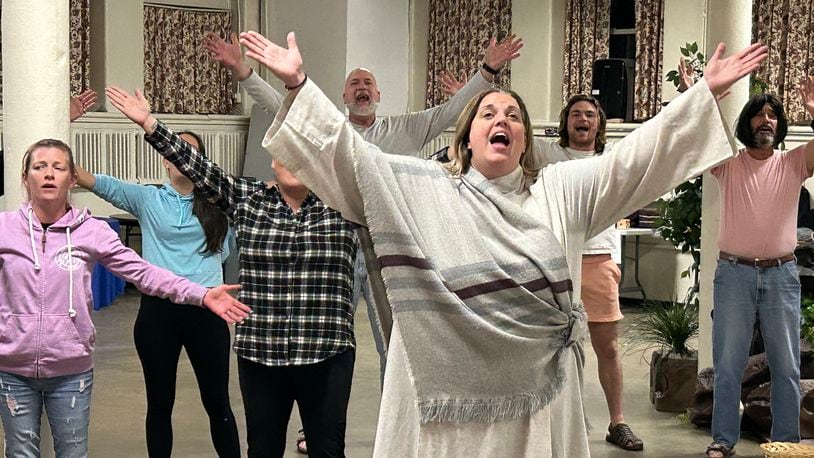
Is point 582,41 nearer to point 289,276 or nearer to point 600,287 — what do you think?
point 600,287

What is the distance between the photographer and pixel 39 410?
4.17 m

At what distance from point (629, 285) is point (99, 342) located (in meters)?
4.90

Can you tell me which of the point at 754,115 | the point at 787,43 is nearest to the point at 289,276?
the point at 754,115

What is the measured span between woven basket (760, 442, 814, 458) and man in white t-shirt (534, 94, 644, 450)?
4.59ft

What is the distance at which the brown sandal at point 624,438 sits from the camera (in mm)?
6172

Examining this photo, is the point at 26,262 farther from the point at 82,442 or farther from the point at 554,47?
the point at 554,47

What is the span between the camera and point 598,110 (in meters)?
6.19

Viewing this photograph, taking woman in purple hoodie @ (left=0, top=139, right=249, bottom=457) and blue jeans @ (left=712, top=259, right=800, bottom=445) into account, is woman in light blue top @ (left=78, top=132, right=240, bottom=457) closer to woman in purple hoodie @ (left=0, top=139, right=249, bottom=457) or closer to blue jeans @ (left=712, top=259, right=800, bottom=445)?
woman in purple hoodie @ (left=0, top=139, right=249, bottom=457)

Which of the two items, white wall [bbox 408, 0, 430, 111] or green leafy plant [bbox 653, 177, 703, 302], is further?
white wall [bbox 408, 0, 430, 111]

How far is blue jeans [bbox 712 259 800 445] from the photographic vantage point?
563 centimetres

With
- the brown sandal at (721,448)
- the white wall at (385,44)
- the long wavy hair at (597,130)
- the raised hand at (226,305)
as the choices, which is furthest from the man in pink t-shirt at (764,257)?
the white wall at (385,44)

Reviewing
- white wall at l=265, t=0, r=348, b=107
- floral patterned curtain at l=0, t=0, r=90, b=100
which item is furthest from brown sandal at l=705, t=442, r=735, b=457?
floral patterned curtain at l=0, t=0, r=90, b=100

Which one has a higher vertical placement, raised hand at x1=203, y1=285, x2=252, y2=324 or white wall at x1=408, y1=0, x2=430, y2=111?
white wall at x1=408, y1=0, x2=430, y2=111

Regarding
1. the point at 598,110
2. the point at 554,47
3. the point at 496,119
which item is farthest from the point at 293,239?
the point at 554,47
